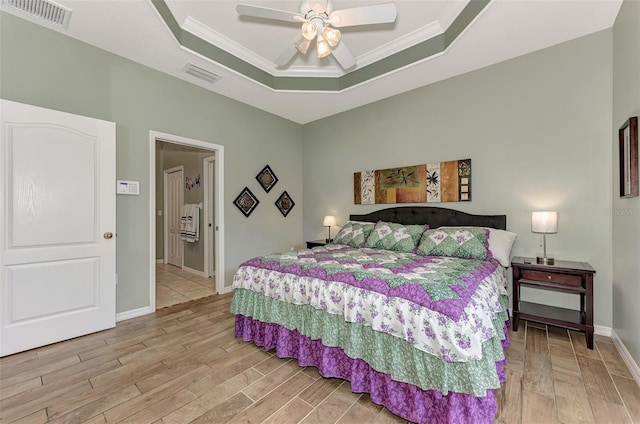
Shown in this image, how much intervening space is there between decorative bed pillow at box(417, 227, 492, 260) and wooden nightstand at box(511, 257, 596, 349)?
0.32 m

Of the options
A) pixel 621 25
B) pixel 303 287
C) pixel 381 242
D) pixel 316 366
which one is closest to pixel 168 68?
pixel 303 287

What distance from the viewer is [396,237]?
322 centimetres

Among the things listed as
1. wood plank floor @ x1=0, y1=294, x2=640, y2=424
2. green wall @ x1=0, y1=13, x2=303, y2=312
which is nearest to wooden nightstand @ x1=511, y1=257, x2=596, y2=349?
wood plank floor @ x1=0, y1=294, x2=640, y2=424

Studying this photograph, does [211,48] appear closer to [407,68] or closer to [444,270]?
[407,68]

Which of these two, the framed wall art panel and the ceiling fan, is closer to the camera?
the ceiling fan

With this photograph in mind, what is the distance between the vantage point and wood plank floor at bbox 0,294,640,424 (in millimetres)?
1582

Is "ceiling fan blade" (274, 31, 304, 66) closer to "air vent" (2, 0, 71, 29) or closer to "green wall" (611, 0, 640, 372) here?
"air vent" (2, 0, 71, 29)

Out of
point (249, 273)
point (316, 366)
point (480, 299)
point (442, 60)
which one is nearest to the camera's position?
point (480, 299)

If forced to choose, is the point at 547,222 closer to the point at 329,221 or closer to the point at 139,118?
the point at 329,221

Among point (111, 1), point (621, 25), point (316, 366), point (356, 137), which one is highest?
point (111, 1)

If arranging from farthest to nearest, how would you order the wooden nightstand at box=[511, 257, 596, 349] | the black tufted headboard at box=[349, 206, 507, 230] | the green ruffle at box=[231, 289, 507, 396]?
the black tufted headboard at box=[349, 206, 507, 230] → the wooden nightstand at box=[511, 257, 596, 349] → the green ruffle at box=[231, 289, 507, 396]

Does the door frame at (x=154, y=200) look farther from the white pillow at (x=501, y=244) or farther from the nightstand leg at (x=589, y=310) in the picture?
the nightstand leg at (x=589, y=310)

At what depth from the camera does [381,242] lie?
3275mm

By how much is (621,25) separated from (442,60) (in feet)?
4.57
